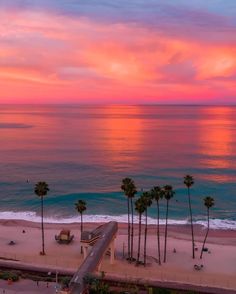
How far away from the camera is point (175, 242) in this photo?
191 ft

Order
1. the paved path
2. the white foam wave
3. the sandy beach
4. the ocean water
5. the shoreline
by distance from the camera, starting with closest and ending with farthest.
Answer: the paved path
the sandy beach
the shoreline
the white foam wave
the ocean water

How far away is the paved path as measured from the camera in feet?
123

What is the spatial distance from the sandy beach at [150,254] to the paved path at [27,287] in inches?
241

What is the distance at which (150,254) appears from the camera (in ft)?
173

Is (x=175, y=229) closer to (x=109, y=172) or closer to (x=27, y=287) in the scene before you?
(x=27, y=287)

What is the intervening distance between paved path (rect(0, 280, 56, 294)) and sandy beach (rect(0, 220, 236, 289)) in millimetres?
6134

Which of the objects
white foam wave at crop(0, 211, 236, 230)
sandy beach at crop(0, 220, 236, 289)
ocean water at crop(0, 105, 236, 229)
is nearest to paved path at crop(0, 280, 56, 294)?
sandy beach at crop(0, 220, 236, 289)

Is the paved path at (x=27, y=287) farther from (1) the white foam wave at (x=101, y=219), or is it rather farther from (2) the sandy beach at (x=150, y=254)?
(1) the white foam wave at (x=101, y=219)

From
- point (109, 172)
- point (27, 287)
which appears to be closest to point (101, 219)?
point (109, 172)

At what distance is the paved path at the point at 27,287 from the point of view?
123 ft

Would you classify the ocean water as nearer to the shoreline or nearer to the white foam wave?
the white foam wave

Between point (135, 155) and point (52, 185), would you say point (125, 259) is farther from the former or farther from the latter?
point (135, 155)

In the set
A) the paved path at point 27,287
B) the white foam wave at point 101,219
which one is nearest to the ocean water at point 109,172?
the white foam wave at point 101,219

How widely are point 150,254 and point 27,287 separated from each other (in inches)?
761
